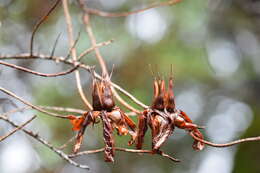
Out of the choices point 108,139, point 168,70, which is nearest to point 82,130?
point 108,139

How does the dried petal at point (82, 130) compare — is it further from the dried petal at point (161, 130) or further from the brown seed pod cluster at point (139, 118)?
the dried petal at point (161, 130)

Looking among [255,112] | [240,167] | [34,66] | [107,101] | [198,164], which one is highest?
[107,101]

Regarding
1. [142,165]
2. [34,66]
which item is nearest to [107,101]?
[34,66]

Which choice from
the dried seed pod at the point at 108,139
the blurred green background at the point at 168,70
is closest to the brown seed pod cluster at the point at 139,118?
the dried seed pod at the point at 108,139

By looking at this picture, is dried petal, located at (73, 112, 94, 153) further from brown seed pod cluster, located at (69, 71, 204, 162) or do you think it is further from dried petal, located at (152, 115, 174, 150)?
dried petal, located at (152, 115, 174, 150)

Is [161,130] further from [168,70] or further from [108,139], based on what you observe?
[168,70]

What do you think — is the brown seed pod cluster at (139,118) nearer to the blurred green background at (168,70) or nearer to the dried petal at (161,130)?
the dried petal at (161,130)

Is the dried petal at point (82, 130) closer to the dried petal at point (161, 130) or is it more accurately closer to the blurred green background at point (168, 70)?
the dried petal at point (161, 130)

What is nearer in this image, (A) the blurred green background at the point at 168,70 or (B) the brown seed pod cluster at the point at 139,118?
(B) the brown seed pod cluster at the point at 139,118

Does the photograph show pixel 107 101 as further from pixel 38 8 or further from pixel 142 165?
pixel 142 165
